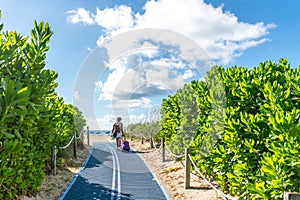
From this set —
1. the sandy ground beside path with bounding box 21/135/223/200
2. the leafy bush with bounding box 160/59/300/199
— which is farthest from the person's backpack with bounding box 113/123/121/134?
the leafy bush with bounding box 160/59/300/199

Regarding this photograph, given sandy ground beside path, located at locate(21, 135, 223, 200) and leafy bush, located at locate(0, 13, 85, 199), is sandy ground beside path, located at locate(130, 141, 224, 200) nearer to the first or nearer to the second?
sandy ground beside path, located at locate(21, 135, 223, 200)

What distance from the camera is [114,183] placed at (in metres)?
9.38

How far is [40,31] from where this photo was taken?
6.51m

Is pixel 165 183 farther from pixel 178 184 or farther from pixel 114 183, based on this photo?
pixel 114 183

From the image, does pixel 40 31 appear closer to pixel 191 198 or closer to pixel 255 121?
→ pixel 255 121

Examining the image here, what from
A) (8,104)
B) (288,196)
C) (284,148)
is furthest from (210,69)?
(8,104)

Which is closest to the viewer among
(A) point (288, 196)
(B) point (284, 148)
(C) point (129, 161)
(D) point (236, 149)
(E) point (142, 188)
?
(A) point (288, 196)

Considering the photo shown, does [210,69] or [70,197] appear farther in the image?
[210,69]

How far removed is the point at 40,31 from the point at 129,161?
29.4 feet

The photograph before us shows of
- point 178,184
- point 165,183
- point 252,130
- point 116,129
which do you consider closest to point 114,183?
point 165,183

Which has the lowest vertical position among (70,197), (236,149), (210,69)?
(70,197)

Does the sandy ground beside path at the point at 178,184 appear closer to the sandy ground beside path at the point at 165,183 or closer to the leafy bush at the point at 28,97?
the sandy ground beside path at the point at 165,183

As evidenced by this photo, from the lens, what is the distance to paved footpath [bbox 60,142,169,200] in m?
7.99

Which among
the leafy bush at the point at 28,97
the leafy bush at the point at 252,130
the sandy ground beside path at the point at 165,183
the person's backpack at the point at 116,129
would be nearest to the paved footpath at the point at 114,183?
the sandy ground beside path at the point at 165,183
